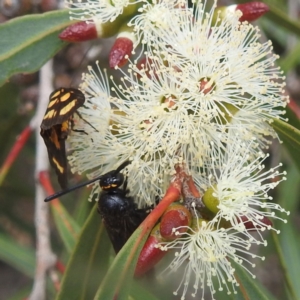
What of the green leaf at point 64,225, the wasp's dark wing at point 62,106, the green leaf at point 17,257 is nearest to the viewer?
the wasp's dark wing at point 62,106

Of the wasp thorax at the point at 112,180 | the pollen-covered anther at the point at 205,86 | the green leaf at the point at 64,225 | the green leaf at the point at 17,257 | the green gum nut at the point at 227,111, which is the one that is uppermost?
the pollen-covered anther at the point at 205,86

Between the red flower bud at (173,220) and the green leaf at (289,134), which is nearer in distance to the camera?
the red flower bud at (173,220)

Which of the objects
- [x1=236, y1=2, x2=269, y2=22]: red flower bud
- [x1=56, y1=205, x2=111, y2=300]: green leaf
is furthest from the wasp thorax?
[x1=236, y1=2, x2=269, y2=22]: red flower bud

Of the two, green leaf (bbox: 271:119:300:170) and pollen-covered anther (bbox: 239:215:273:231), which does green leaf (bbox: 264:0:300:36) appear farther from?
pollen-covered anther (bbox: 239:215:273:231)

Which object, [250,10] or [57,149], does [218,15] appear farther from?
[57,149]

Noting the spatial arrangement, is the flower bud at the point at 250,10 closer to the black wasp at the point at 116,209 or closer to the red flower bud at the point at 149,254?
the black wasp at the point at 116,209

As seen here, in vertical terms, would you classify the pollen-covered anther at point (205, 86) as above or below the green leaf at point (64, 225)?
above

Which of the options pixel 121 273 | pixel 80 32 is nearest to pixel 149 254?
pixel 121 273

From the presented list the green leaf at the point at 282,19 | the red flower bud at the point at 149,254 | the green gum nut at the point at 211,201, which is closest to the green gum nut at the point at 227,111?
the green gum nut at the point at 211,201
